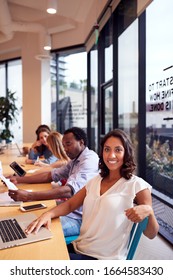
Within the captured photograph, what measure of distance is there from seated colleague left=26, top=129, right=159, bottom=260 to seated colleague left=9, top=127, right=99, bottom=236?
0.74 feet

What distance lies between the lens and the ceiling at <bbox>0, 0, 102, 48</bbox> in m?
4.24

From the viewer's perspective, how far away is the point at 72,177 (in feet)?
5.57

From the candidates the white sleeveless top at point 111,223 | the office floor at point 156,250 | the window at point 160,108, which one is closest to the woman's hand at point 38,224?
the white sleeveless top at point 111,223

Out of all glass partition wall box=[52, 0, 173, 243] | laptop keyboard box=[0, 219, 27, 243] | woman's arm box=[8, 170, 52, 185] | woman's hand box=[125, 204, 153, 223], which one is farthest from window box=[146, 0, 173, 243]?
laptop keyboard box=[0, 219, 27, 243]

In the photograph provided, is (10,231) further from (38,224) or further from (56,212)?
(56,212)

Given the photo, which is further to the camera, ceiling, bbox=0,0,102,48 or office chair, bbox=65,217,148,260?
ceiling, bbox=0,0,102,48

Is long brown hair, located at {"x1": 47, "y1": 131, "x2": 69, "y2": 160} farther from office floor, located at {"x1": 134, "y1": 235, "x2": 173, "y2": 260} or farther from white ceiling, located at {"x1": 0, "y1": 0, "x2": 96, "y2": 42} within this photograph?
white ceiling, located at {"x1": 0, "y1": 0, "x2": 96, "y2": 42}

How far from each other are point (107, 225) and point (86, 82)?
4.24m

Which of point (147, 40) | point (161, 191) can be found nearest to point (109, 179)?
point (161, 191)

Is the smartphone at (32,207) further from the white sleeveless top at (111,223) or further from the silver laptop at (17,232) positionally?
the white sleeveless top at (111,223)

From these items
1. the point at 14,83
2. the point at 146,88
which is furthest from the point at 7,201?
the point at 14,83

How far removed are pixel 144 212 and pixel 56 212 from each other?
1.57ft

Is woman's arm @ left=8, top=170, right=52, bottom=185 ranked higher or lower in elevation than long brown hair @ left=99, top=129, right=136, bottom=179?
lower

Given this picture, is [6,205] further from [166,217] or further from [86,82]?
[86,82]
